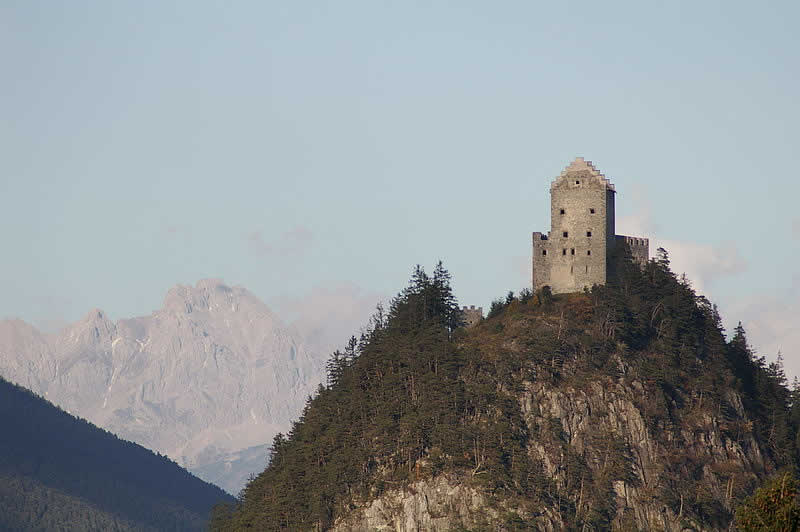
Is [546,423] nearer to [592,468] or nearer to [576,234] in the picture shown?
[592,468]

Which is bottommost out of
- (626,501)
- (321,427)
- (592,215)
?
(626,501)

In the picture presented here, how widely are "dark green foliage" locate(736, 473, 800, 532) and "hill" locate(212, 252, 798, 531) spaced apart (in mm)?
64629

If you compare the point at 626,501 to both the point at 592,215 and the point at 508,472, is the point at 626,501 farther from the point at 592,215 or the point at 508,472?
the point at 592,215

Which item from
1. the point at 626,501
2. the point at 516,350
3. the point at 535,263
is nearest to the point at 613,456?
the point at 626,501

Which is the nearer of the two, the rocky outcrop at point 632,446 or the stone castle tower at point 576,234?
the rocky outcrop at point 632,446

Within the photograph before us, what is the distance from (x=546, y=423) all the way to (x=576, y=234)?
23.7 meters

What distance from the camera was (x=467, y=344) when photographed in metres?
152

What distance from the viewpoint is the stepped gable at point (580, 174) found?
156125 millimetres

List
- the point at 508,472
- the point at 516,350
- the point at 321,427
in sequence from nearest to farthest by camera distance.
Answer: the point at 508,472 → the point at 516,350 → the point at 321,427

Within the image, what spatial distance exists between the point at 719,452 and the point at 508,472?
23195 mm

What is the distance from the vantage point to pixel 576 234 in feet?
511

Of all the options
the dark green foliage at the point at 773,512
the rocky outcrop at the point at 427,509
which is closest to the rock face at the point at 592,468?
the rocky outcrop at the point at 427,509

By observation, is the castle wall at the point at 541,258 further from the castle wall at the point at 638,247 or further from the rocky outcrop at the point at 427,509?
the rocky outcrop at the point at 427,509

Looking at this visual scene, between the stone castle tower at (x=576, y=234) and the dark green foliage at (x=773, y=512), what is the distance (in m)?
86.7
